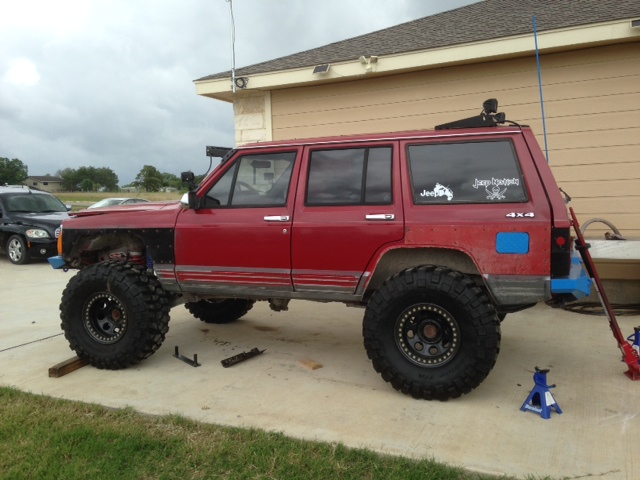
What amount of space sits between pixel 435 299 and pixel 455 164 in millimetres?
1020

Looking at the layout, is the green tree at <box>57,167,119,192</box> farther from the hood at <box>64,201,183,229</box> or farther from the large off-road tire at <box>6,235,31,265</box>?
the hood at <box>64,201,183,229</box>

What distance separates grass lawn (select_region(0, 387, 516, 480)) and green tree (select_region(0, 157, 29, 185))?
90501mm

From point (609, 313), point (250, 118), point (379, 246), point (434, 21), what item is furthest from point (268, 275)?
point (434, 21)

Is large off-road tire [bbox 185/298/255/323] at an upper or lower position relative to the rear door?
lower

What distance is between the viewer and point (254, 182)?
14.9 ft

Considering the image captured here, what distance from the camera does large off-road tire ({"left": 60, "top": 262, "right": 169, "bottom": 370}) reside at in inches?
177

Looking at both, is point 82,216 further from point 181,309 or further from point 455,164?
point 455,164

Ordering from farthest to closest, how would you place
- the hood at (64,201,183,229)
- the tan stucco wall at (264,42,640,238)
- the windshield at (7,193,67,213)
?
the windshield at (7,193,67,213) → the tan stucco wall at (264,42,640,238) → the hood at (64,201,183,229)

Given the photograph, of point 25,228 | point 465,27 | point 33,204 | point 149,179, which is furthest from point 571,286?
point 149,179

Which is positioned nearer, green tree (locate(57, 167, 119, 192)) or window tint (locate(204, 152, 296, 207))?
window tint (locate(204, 152, 296, 207))

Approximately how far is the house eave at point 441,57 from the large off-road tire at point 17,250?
616 cm

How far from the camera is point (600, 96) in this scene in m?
Answer: 6.49

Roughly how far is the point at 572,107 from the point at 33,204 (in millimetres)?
12206

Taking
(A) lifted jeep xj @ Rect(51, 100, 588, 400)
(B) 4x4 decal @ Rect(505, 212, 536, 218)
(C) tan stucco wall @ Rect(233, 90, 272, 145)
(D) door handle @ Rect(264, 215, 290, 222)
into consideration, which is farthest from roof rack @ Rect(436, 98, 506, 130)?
Answer: (C) tan stucco wall @ Rect(233, 90, 272, 145)
